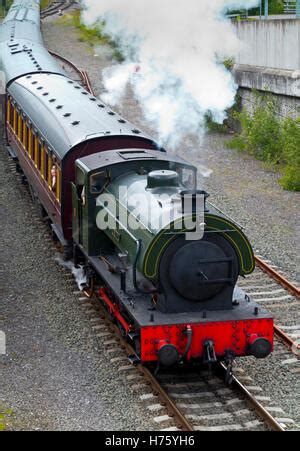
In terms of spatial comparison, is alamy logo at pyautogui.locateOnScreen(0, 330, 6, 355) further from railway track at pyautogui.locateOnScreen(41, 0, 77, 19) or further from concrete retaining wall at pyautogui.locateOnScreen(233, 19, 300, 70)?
railway track at pyautogui.locateOnScreen(41, 0, 77, 19)

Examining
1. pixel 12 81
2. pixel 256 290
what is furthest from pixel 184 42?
pixel 256 290

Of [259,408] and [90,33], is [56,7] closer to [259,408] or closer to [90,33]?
[90,33]

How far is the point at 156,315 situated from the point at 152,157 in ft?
8.79

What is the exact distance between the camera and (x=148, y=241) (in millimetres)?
9562

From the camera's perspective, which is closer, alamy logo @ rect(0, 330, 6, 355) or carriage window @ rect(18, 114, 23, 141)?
alamy logo @ rect(0, 330, 6, 355)

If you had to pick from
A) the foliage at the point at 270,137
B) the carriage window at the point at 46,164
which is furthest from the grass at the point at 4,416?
the foliage at the point at 270,137

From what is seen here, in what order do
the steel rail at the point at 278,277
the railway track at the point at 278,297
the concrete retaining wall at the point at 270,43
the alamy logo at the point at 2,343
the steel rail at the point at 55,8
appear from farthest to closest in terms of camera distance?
the steel rail at the point at 55,8 < the concrete retaining wall at the point at 270,43 < the steel rail at the point at 278,277 < the railway track at the point at 278,297 < the alamy logo at the point at 2,343

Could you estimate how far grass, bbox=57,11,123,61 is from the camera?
35737 millimetres

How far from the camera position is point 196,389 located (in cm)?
982

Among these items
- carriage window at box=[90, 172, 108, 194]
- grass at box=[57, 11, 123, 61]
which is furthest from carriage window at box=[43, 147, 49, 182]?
grass at box=[57, 11, 123, 61]

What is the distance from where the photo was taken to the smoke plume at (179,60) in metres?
23.1

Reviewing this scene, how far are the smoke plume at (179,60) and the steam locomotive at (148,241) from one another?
29.6 feet

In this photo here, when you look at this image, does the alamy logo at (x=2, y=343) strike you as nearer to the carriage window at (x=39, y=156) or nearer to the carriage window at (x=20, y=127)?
the carriage window at (x=39, y=156)

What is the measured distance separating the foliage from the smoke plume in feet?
4.70
